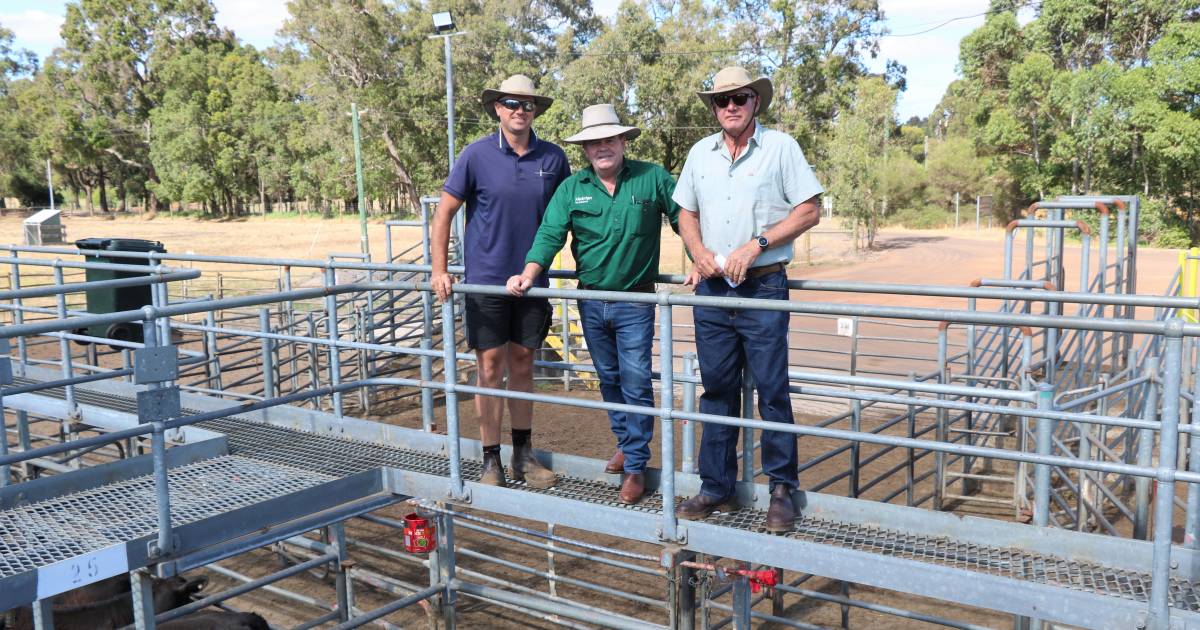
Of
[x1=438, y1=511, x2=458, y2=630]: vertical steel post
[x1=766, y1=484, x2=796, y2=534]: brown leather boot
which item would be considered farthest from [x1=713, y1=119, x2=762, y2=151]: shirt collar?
[x1=438, y1=511, x2=458, y2=630]: vertical steel post

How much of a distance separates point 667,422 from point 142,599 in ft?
8.00

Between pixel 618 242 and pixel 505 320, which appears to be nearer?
pixel 618 242

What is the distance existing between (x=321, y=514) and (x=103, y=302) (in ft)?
35.1

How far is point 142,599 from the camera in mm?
4098

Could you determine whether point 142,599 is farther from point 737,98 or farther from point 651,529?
point 737,98

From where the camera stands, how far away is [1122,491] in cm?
915

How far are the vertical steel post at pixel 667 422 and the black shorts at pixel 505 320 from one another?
1.00 metres

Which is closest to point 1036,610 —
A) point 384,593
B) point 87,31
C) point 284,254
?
point 384,593

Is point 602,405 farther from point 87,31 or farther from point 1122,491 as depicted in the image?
point 87,31

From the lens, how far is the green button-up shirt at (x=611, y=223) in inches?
172

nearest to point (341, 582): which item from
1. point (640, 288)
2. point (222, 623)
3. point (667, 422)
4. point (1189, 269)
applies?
point (222, 623)

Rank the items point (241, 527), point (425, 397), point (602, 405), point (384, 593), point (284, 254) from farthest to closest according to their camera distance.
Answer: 1. point (284, 254)
2. point (384, 593)
3. point (425, 397)
4. point (241, 527)
5. point (602, 405)

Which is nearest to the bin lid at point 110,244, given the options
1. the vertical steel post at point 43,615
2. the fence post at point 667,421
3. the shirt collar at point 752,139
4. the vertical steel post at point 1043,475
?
the vertical steel post at point 43,615

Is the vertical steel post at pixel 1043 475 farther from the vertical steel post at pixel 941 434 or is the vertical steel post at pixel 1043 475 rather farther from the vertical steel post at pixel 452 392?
the vertical steel post at pixel 452 392
